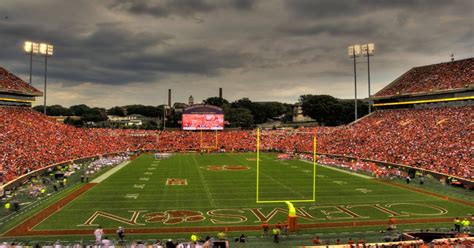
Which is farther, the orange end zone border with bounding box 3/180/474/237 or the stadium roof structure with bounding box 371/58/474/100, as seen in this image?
the stadium roof structure with bounding box 371/58/474/100

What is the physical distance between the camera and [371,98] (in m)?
63.0

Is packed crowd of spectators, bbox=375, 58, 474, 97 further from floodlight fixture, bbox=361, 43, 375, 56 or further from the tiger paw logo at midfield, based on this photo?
the tiger paw logo at midfield

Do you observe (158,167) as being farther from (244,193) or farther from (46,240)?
(46,240)

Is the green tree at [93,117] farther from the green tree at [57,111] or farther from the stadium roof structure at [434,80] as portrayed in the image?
the stadium roof structure at [434,80]

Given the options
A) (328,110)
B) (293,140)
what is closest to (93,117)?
(328,110)

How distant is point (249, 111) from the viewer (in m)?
113

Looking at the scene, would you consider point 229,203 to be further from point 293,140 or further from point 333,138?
point 293,140

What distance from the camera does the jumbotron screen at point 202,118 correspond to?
6725 cm

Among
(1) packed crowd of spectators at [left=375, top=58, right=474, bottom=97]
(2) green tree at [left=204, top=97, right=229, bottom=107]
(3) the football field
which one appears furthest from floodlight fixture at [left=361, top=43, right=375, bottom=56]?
(2) green tree at [left=204, top=97, right=229, bottom=107]

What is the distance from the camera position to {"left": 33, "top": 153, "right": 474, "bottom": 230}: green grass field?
19.2 metres

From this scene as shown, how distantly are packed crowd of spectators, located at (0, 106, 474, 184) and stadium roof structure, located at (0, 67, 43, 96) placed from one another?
2360 millimetres

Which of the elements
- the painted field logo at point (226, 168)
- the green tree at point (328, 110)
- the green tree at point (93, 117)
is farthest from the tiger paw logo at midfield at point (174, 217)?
the green tree at point (93, 117)

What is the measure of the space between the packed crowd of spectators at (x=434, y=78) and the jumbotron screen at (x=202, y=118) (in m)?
27.4

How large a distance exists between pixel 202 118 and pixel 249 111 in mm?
46334
